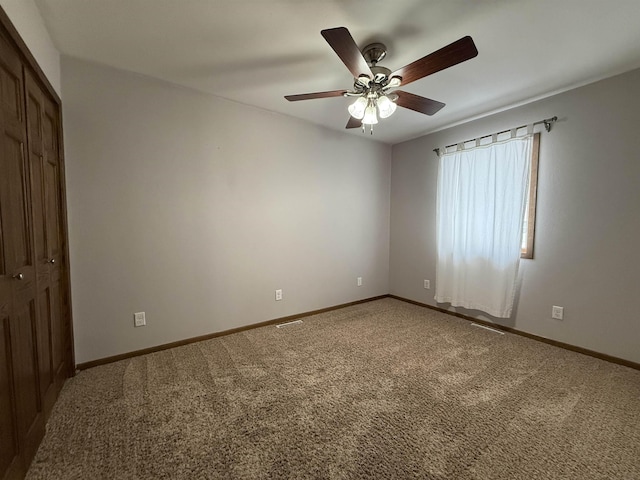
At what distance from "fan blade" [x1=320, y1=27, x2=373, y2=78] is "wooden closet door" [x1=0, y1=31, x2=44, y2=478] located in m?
1.46

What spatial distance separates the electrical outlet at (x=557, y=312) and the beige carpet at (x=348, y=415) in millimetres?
305

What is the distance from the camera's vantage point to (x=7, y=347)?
1.14 metres

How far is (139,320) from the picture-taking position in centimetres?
233

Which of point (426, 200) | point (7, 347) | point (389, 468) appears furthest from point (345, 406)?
point (426, 200)

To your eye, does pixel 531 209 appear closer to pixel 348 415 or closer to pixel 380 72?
pixel 380 72

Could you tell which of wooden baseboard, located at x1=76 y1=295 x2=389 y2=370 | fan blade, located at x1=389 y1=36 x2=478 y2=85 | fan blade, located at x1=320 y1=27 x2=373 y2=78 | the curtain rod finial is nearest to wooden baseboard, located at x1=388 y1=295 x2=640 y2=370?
wooden baseboard, located at x1=76 y1=295 x2=389 y2=370

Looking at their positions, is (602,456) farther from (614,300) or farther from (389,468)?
(614,300)

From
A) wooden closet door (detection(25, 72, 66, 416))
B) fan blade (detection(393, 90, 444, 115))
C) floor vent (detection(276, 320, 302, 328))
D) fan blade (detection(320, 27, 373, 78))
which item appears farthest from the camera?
floor vent (detection(276, 320, 302, 328))

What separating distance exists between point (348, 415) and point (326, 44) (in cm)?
243

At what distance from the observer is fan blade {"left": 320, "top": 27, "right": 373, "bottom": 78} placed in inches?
50.3

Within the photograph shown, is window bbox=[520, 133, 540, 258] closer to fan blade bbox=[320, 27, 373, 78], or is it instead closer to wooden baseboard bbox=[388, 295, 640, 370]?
wooden baseboard bbox=[388, 295, 640, 370]

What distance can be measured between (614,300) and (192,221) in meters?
3.78

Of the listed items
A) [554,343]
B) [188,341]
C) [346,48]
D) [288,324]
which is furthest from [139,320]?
[554,343]

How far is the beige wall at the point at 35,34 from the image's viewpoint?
1.28 meters
